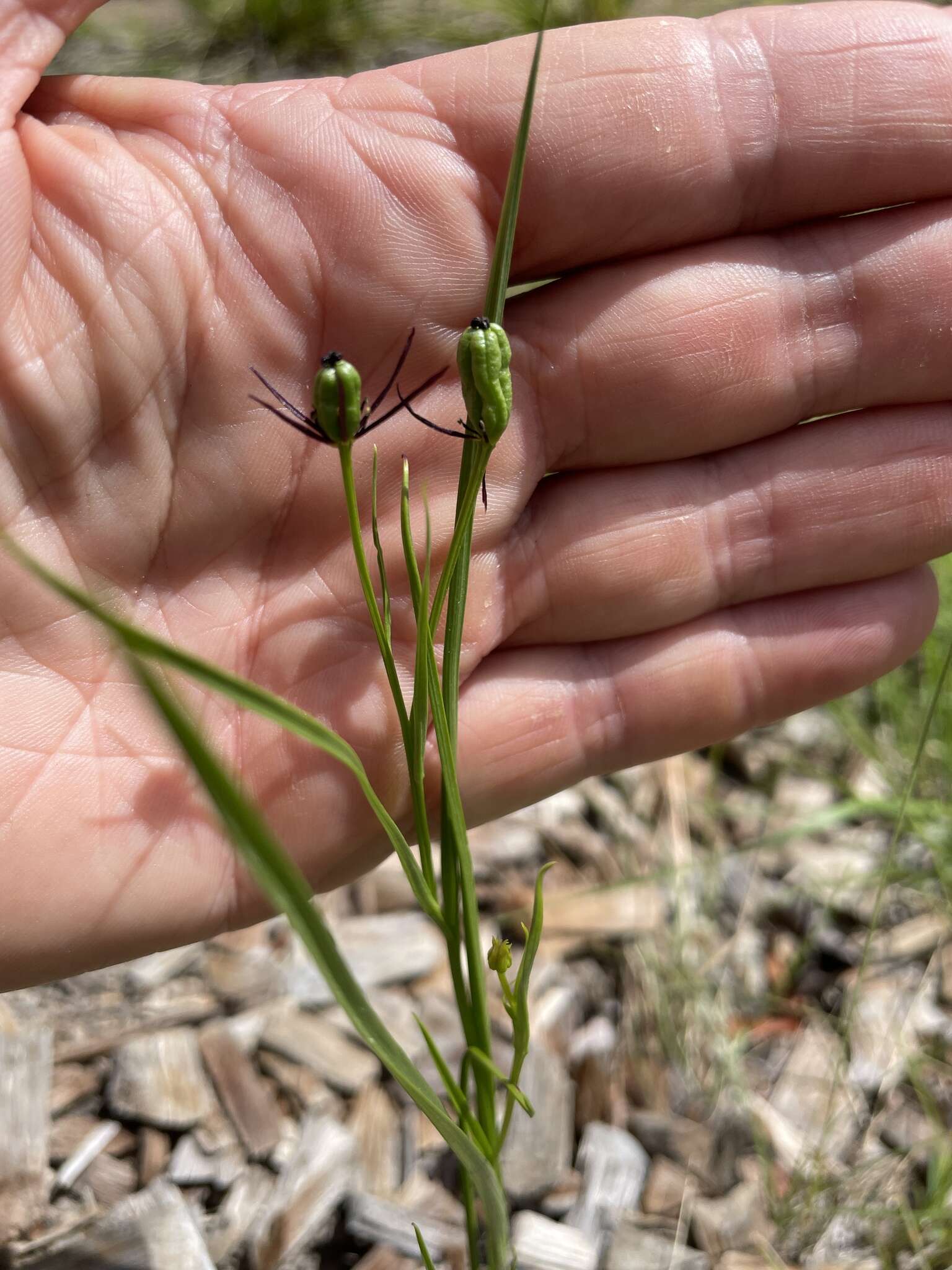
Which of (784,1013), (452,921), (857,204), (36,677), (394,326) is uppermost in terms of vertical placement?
(857,204)

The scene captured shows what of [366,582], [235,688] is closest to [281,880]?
[235,688]

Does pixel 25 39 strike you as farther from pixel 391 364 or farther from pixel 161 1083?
pixel 161 1083

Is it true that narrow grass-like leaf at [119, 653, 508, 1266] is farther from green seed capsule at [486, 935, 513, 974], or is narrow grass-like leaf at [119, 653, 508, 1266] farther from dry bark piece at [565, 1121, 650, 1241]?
dry bark piece at [565, 1121, 650, 1241]

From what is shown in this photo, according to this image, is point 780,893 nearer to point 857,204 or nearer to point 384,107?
point 857,204

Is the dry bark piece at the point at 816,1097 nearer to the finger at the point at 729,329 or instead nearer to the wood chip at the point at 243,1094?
the wood chip at the point at 243,1094

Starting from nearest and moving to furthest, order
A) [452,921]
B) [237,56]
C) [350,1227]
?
[452,921] < [350,1227] < [237,56]

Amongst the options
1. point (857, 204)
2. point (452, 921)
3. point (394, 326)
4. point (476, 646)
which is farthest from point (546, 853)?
point (857, 204)

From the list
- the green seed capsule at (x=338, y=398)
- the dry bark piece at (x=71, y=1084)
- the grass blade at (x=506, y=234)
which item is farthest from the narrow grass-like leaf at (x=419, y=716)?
the dry bark piece at (x=71, y=1084)
